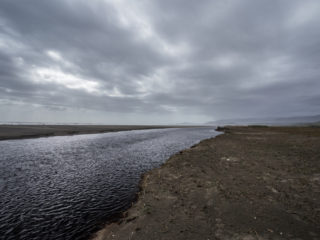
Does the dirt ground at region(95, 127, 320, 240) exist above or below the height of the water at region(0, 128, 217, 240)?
above

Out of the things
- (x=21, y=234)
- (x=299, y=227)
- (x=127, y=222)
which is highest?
(x=299, y=227)

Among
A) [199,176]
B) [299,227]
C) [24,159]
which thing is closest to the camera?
[299,227]

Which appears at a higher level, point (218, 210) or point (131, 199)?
point (218, 210)

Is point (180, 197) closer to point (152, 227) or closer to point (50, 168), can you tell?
point (152, 227)

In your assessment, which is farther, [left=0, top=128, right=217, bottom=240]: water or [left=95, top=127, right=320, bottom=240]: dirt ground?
[left=0, top=128, right=217, bottom=240]: water

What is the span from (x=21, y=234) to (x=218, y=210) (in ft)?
37.5

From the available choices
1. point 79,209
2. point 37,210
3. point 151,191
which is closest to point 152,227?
point 151,191

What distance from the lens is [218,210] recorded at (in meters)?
8.45

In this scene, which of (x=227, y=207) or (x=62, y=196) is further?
(x=62, y=196)

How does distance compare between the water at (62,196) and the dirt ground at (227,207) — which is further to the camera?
the water at (62,196)

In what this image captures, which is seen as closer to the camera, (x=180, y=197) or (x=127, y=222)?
(x=127, y=222)

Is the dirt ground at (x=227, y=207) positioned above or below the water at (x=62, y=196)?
above

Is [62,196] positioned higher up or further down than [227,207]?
further down

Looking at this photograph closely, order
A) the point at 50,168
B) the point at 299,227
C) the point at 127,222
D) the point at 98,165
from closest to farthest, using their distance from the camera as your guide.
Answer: the point at 299,227, the point at 127,222, the point at 50,168, the point at 98,165
